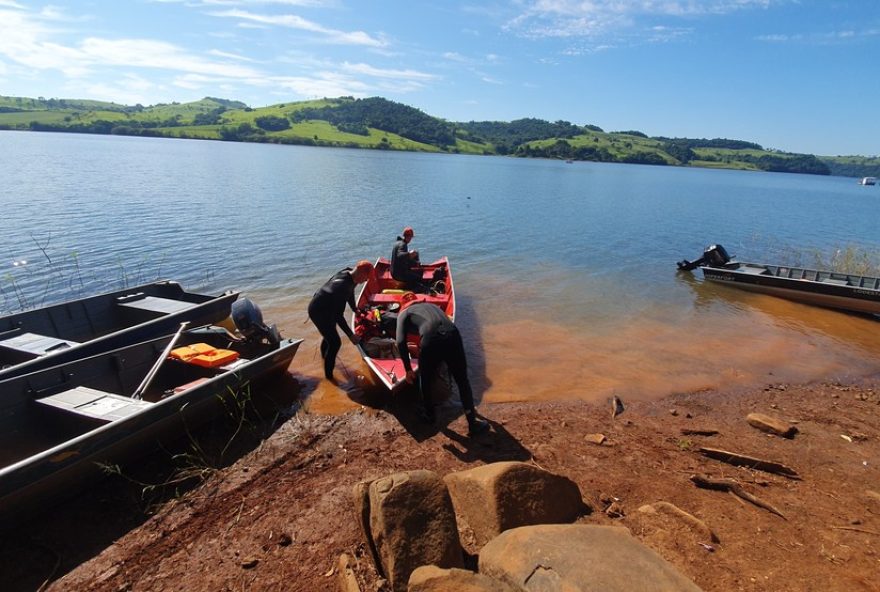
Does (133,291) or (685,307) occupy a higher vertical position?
(133,291)

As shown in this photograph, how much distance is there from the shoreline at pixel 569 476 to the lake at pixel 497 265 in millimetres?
1380

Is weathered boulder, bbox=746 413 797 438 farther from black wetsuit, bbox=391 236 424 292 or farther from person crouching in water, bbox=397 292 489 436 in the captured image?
black wetsuit, bbox=391 236 424 292

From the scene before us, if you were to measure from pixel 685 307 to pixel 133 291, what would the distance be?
55.7 feet

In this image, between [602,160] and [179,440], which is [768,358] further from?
[602,160]

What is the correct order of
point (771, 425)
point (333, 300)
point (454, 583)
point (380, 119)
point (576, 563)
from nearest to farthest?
point (454, 583) < point (576, 563) < point (771, 425) < point (333, 300) < point (380, 119)

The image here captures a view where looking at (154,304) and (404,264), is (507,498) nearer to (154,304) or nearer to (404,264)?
(404,264)

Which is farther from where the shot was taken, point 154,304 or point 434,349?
point 154,304

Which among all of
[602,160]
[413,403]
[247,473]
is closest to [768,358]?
[413,403]

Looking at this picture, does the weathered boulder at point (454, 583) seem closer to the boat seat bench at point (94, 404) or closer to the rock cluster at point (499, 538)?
the rock cluster at point (499, 538)

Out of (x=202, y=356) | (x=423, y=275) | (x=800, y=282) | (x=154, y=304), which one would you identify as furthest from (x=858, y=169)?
(x=202, y=356)

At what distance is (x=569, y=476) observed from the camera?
19.3 feet

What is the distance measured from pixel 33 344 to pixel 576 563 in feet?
31.5

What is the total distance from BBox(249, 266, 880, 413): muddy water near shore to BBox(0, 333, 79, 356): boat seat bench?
419 cm

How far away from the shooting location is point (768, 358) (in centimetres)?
1145
